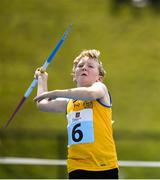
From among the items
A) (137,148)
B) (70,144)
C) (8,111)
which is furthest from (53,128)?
(70,144)

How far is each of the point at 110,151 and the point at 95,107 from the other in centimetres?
36

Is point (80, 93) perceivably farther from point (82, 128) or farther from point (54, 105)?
point (54, 105)

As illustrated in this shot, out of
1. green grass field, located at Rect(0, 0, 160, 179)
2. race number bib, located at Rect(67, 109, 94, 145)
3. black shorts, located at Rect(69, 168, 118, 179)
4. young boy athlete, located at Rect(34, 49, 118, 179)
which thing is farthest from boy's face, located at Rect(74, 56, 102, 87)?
green grass field, located at Rect(0, 0, 160, 179)

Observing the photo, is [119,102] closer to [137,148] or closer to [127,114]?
[127,114]

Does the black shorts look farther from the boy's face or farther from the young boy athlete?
the boy's face

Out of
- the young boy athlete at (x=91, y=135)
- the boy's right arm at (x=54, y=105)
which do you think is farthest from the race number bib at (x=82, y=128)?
the boy's right arm at (x=54, y=105)

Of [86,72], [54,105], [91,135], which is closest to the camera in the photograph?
[91,135]

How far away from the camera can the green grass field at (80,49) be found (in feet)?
61.1

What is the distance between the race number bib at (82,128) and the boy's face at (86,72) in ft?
0.79

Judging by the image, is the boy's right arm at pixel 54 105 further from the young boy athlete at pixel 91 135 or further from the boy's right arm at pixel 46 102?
the young boy athlete at pixel 91 135

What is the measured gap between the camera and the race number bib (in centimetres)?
535

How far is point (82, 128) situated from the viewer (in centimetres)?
537

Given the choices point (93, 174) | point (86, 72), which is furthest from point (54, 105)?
point (93, 174)

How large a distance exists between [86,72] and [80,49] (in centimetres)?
1527
